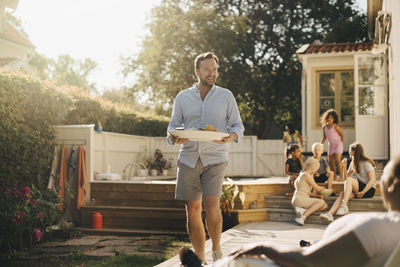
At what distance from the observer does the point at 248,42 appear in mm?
19750

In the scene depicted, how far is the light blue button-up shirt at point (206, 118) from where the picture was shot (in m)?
3.76

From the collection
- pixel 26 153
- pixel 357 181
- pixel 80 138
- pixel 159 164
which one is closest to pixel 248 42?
pixel 159 164

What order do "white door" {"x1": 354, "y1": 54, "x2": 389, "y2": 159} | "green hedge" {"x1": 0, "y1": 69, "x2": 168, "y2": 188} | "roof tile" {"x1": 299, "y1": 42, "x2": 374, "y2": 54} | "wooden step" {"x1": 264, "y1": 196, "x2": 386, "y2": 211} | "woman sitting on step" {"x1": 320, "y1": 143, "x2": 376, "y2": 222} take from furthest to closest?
"roof tile" {"x1": 299, "y1": 42, "x2": 374, "y2": 54} < "white door" {"x1": 354, "y1": 54, "x2": 389, "y2": 159} < "wooden step" {"x1": 264, "y1": 196, "x2": 386, "y2": 211} < "woman sitting on step" {"x1": 320, "y1": 143, "x2": 376, "y2": 222} < "green hedge" {"x1": 0, "y1": 69, "x2": 168, "y2": 188}

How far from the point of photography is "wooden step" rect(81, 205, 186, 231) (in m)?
7.30

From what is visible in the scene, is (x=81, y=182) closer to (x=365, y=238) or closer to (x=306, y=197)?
(x=306, y=197)

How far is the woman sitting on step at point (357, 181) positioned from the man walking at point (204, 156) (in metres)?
Result: 3.53

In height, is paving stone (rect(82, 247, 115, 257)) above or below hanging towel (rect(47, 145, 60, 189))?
below

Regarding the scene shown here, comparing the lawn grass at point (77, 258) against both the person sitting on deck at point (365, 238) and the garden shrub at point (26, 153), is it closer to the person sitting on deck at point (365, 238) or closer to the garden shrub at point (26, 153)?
the garden shrub at point (26, 153)

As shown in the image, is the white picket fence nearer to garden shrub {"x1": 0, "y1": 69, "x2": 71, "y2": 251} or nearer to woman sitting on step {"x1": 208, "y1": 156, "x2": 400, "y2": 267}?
garden shrub {"x1": 0, "y1": 69, "x2": 71, "y2": 251}

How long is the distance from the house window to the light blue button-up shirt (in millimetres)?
9040

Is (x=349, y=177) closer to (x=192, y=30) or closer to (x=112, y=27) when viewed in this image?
(x=192, y=30)

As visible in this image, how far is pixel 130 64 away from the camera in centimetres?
2173

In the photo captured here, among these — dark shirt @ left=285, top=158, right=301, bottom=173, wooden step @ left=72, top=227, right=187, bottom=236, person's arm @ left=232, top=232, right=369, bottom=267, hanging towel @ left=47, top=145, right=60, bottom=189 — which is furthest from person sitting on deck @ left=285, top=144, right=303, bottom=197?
person's arm @ left=232, top=232, right=369, bottom=267

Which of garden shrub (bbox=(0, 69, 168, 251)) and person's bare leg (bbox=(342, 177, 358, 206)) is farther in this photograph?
person's bare leg (bbox=(342, 177, 358, 206))
